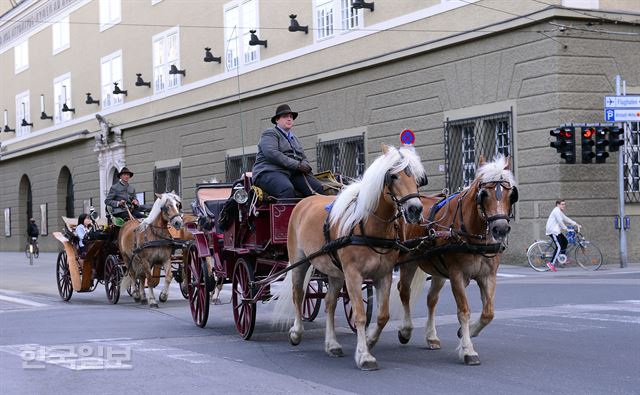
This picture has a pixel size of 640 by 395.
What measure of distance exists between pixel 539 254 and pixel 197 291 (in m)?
11.9

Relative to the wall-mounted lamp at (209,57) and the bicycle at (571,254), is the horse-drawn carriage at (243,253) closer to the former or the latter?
the bicycle at (571,254)

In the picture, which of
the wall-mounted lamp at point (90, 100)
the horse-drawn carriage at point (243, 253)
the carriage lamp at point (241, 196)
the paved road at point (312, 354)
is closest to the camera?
the paved road at point (312, 354)

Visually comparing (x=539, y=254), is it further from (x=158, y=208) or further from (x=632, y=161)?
(x=158, y=208)

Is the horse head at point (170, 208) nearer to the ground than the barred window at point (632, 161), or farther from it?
nearer to the ground

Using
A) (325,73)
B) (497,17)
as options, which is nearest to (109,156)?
(325,73)

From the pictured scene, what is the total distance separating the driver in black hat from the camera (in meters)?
17.4

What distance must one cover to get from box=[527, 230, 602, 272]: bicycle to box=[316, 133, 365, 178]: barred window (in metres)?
7.10

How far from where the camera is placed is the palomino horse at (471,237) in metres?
8.94

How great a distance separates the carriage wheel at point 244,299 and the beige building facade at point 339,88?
1055 cm

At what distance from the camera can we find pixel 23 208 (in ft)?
184

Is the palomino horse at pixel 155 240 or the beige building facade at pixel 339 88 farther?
the beige building facade at pixel 339 88


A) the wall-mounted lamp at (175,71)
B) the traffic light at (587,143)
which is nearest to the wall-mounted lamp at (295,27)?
the wall-mounted lamp at (175,71)

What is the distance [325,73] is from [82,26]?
21.5 meters

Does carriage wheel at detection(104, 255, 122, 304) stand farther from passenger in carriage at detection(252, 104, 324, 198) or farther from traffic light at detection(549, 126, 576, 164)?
traffic light at detection(549, 126, 576, 164)
